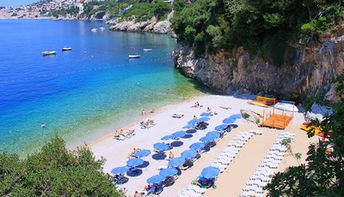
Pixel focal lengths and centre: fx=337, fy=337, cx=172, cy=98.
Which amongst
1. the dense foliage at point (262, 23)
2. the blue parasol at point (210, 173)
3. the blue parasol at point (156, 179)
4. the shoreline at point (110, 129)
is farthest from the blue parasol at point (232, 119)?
the blue parasol at point (156, 179)

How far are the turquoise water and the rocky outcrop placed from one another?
41715 millimetres

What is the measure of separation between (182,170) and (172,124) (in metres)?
10.1

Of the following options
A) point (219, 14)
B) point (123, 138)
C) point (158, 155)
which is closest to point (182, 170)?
point (158, 155)

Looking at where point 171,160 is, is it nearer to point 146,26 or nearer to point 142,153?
point 142,153

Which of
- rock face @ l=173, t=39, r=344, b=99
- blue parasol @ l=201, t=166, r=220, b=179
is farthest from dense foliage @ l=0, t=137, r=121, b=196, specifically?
rock face @ l=173, t=39, r=344, b=99

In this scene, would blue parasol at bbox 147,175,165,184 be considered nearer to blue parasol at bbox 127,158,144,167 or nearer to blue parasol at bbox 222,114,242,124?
blue parasol at bbox 127,158,144,167

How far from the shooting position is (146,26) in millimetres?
135000

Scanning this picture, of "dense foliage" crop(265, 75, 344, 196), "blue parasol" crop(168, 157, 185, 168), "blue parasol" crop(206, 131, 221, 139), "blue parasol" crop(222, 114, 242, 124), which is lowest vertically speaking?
"blue parasol" crop(168, 157, 185, 168)

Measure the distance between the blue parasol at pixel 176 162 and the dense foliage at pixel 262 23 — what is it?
16671mm

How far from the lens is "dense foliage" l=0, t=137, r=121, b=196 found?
1272 cm

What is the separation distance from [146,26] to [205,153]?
374ft

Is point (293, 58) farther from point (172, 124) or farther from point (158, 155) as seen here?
point (158, 155)

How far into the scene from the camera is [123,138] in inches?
1232

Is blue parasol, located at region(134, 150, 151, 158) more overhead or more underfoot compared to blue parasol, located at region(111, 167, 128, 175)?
more overhead
